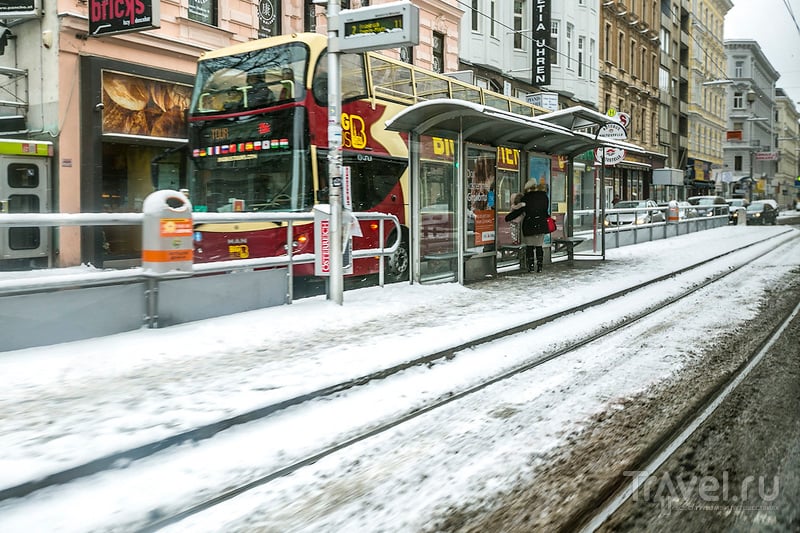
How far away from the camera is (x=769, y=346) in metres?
6.86

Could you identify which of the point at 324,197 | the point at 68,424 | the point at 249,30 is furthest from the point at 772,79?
the point at 68,424

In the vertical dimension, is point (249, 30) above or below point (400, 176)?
above

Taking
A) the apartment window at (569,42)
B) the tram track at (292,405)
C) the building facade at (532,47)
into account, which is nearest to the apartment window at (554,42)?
the building facade at (532,47)

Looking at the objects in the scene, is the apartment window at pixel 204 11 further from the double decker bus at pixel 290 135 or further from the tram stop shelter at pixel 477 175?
the tram stop shelter at pixel 477 175

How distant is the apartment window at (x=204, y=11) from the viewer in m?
17.6

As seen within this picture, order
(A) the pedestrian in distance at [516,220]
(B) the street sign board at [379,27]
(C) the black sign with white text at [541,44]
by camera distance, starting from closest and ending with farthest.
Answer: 1. (B) the street sign board at [379,27]
2. (A) the pedestrian in distance at [516,220]
3. (C) the black sign with white text at [541,44]

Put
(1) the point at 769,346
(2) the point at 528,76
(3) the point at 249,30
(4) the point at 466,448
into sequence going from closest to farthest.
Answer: (4) the point at 466,448 → (1) the point at 769,346 → (3) the point at 249,30 → (2) the point at 528,76

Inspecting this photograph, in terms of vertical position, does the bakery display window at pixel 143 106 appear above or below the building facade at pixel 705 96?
below

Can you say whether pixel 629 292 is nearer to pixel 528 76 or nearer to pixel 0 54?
pixel 0 54

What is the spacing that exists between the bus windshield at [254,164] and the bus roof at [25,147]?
516cm

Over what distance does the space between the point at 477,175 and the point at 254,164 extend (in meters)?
4.06

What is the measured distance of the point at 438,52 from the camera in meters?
26.4

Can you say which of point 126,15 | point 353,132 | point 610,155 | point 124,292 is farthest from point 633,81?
point 124,292

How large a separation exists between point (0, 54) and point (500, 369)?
49.6 ft
